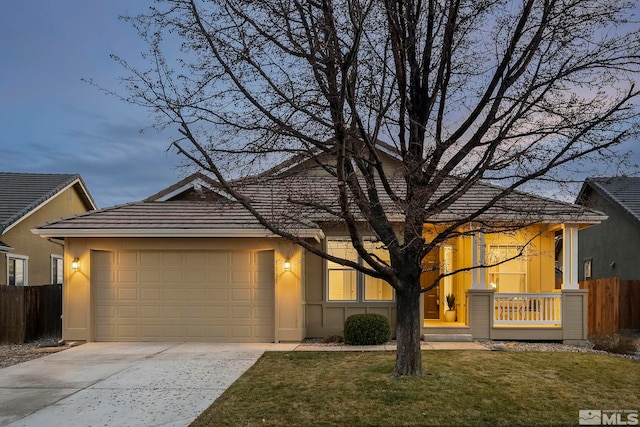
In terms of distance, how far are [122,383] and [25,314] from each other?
21.8ft

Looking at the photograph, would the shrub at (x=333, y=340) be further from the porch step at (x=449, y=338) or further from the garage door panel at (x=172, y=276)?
the garage door panel at (x=172, y=276)

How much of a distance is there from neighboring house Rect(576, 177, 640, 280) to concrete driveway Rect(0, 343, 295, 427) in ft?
44.0

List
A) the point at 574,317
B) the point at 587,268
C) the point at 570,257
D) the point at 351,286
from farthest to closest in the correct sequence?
the point at 587,268 < the point at 351,286 < the point at 570,257 < the point at 574,317

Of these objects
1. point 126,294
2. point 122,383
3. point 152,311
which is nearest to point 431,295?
point 152,311

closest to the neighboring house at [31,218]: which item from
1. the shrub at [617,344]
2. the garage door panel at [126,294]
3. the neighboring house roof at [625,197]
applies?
the garage door panel at [126,294]

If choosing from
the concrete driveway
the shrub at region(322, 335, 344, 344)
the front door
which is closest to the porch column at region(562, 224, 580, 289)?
the front door

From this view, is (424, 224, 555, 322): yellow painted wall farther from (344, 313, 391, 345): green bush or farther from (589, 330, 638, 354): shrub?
(344, 313, 391, 345): green bush

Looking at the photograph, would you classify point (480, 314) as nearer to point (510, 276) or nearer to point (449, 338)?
point (449, 338)

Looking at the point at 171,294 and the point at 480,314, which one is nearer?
the point at 480,314

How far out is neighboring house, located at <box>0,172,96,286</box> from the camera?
17.0 m

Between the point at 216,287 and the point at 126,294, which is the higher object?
the point at 216,287

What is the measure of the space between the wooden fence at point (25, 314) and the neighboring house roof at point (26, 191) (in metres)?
3.41

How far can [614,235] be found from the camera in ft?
65.7

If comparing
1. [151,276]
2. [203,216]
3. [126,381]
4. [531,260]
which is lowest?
[126,381]
